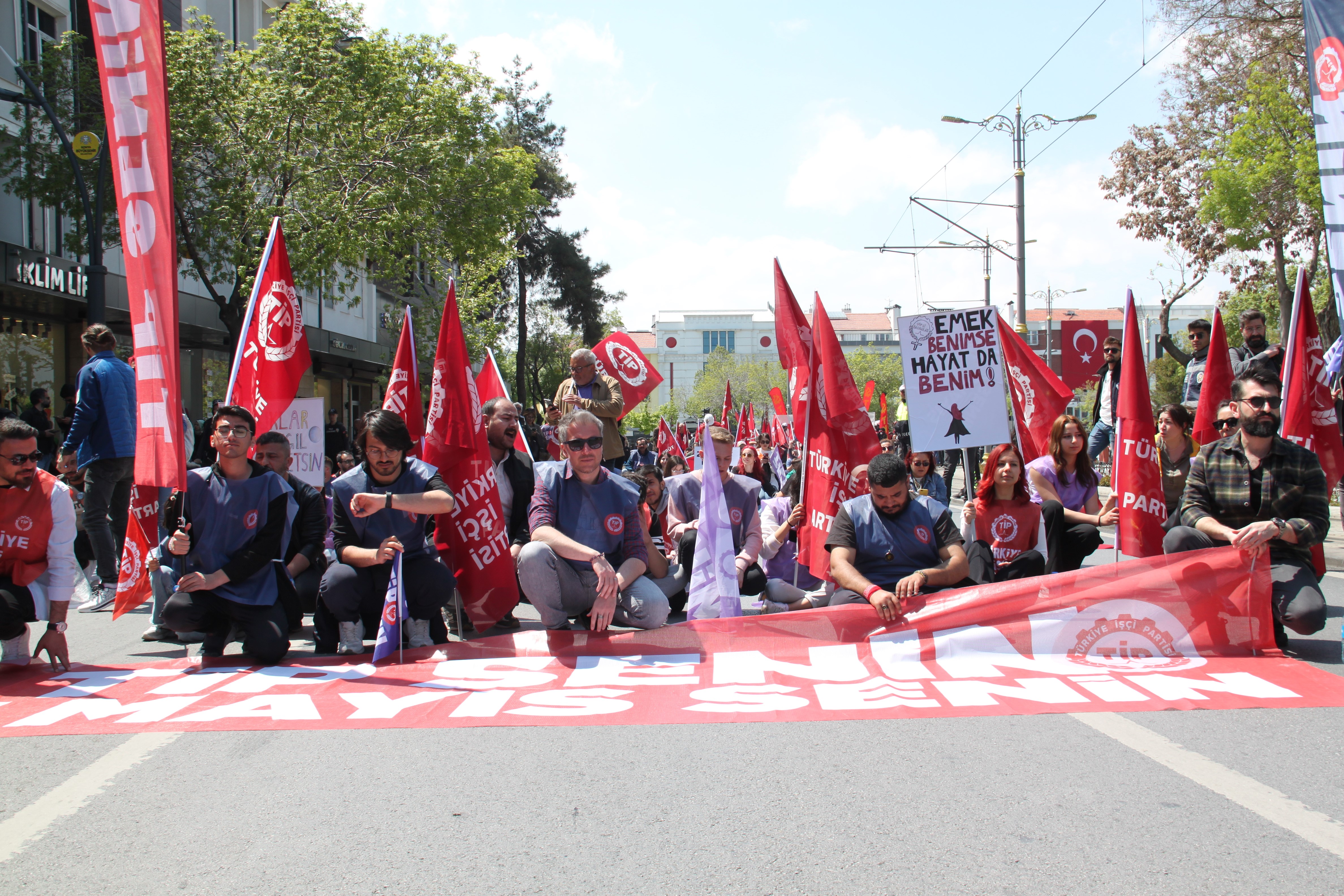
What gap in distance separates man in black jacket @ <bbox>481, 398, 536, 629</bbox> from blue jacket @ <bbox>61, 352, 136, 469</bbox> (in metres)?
2.75

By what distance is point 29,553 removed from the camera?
538cm

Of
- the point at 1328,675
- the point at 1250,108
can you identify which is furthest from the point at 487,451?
the point at 1250,108

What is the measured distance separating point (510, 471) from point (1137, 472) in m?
4.37

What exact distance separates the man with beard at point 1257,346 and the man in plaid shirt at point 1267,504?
3.42 metres

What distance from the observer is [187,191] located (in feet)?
62.0

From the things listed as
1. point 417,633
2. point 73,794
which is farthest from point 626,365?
point 73,794

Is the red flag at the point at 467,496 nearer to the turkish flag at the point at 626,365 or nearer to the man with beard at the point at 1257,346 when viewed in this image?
the turkish flag at the point at 626,365

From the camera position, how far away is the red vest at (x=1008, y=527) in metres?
6.79

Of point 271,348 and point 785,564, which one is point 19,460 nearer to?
point 271,348

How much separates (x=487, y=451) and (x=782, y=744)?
3.36 meters

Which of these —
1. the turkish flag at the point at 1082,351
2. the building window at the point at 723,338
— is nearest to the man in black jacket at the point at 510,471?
the turkish flag at the point at 1082,351

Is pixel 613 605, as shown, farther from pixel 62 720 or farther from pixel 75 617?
pixel 75 617

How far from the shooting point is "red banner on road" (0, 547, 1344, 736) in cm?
457

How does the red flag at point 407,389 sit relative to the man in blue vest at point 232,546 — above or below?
above
